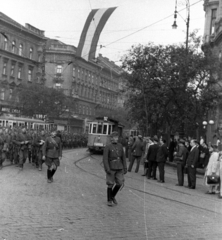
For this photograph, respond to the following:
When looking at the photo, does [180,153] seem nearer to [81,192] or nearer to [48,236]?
[81,192]

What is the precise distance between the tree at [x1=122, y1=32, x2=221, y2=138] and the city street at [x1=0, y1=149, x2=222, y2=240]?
46.9 ft

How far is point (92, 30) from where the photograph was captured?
1411cm

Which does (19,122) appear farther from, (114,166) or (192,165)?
(114,166)

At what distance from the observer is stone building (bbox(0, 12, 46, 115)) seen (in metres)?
49.7

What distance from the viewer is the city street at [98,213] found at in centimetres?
663

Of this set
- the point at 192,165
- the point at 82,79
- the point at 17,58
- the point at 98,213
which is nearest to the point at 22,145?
the point at 192,165

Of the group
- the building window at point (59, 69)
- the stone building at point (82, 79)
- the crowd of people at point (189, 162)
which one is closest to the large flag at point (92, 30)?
the crowd of people at point (189, 162)

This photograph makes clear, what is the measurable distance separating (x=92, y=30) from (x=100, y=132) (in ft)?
63.3

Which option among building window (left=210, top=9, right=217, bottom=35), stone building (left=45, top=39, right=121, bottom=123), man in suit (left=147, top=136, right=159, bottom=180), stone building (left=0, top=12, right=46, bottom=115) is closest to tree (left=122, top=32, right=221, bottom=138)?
stone building (left=45, top=39, right=121, bottom=123)

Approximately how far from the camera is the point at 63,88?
49188mm

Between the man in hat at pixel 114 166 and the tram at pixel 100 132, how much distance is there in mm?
22761

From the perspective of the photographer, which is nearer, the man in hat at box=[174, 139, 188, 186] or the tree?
the man in hat at box=[174, 139, 188, 186]

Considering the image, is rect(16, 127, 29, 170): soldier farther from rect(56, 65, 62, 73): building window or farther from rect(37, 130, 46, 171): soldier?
rect(56, 65, 62, 73): building window

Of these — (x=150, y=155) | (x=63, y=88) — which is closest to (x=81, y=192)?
(x=150, y=155)
